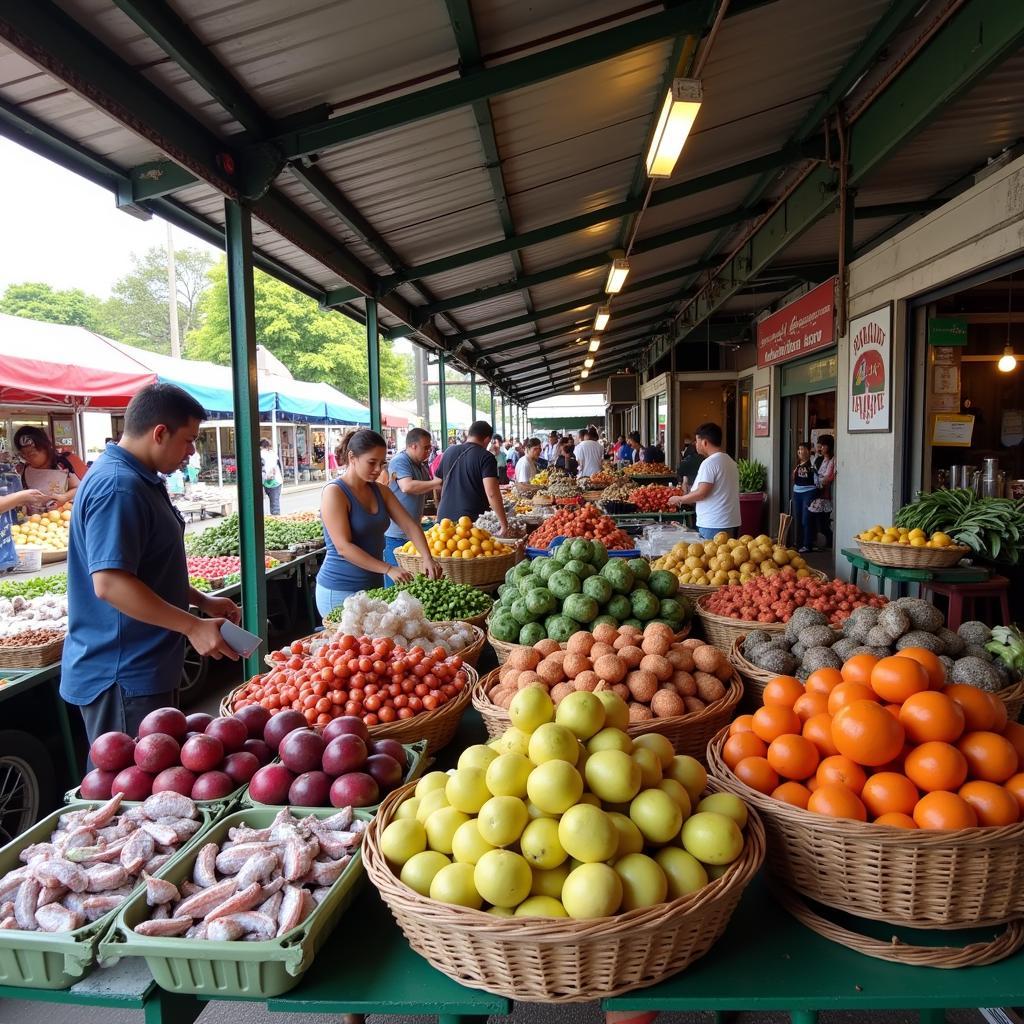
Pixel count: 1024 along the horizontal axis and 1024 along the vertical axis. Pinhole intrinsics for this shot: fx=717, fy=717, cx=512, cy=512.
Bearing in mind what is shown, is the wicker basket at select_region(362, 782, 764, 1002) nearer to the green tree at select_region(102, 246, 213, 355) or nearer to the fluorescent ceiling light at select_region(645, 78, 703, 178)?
the fluorescent ceiling light at select_region(645, 78, 703, 178)

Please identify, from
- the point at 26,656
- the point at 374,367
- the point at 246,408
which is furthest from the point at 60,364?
the point at 26,656

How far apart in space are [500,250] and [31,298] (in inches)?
1892

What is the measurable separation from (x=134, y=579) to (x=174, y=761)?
76 centimetres

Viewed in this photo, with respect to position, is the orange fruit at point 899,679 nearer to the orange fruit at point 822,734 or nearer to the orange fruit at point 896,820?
the orange fruit at point 822,734

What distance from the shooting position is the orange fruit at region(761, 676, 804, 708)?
190cm

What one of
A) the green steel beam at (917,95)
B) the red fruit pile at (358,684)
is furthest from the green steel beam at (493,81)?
the red fruit pile at (358,684)

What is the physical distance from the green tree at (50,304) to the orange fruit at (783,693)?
4835 cm

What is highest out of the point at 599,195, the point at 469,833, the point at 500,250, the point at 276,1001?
the point at 599,195

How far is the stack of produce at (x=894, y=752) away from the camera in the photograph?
1464 millimetres

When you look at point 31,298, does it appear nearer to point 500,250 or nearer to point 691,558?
point 500,250

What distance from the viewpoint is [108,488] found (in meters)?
2.44

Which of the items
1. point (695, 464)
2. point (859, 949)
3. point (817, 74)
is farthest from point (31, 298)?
point (859, 949)

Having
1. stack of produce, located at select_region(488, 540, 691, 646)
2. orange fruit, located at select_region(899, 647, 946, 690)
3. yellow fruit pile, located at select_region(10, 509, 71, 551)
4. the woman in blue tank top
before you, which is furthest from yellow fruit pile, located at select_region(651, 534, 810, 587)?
yellow fruit pile, located at select_region(10, 509, 71, 551)

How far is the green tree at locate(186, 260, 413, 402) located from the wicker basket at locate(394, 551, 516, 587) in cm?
3035
